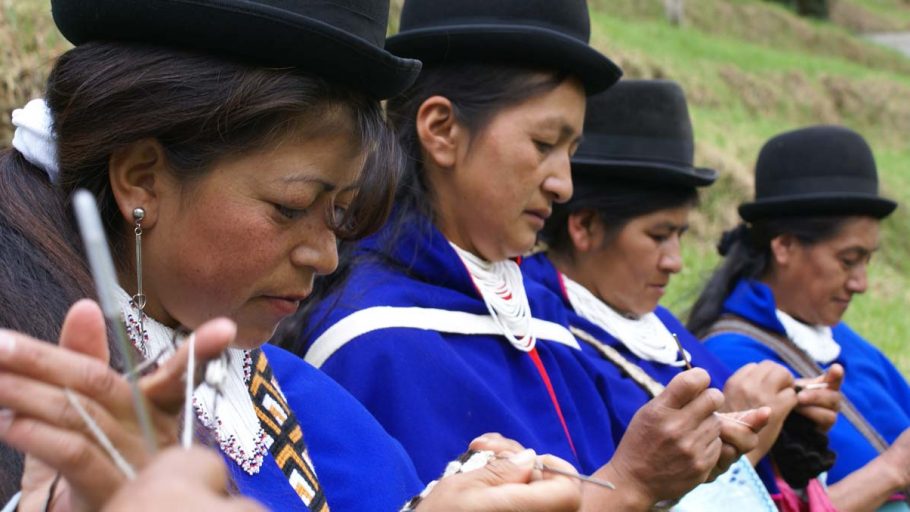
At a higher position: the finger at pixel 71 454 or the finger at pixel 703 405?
the finger at pixel 71 454

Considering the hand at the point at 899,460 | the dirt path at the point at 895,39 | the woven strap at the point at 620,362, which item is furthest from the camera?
the dirt path at the point at 895,39

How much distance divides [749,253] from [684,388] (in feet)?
6.78

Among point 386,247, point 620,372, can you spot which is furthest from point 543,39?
point 620,372

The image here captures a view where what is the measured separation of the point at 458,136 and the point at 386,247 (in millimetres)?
323

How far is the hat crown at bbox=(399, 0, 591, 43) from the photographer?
2.82 metres

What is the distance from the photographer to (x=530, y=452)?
169cm

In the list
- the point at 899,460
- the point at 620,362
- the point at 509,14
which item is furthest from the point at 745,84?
the point at 509,14

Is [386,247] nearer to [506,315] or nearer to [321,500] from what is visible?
[506,315]

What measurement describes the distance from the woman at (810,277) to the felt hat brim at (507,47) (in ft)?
4.91

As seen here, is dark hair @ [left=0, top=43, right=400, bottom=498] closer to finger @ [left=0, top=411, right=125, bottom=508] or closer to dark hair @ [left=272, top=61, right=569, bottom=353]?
finger @ [left=0, top=411, right=125, bottom=508]

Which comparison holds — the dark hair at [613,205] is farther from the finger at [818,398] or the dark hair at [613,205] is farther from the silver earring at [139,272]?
the silver earring at [139,272]

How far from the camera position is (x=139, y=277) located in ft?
5.74

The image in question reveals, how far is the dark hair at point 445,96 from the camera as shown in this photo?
2.74 meters

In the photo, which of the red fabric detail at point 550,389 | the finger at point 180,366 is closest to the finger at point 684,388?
the red fabric detail at point 550,389
